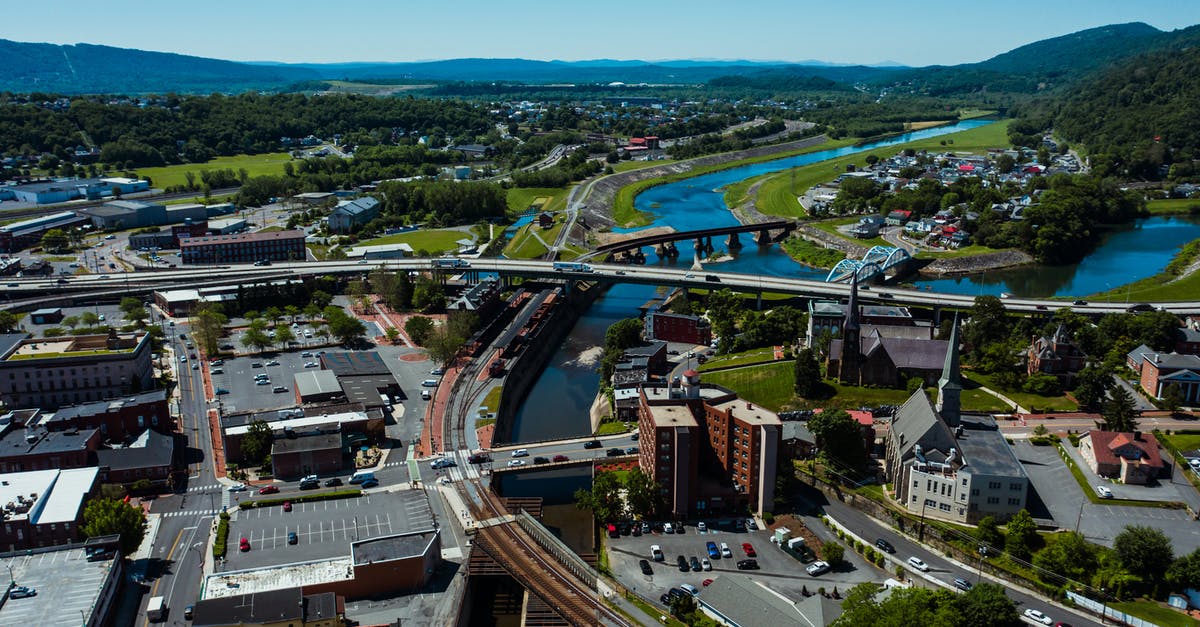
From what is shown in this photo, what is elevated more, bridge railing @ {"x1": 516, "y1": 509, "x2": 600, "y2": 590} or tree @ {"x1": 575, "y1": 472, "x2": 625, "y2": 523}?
tree @ {"x1": 575, "y1": 472, "x2": 625, "y2": 523}

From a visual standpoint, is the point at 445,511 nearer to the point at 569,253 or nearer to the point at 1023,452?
the point at 1023,452

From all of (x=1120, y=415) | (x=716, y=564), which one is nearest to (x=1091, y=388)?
(x=1120, y=415)

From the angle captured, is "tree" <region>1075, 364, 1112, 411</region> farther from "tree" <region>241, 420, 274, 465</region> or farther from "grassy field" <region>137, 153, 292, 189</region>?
"grassy field" <region>137, 153, 292, 189</region>

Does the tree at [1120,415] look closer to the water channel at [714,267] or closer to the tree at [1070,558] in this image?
the tree at [1070,558]

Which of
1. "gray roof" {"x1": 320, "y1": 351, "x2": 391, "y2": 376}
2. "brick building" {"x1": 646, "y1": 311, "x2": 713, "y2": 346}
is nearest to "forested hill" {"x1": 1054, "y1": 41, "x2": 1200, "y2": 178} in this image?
"brick building" {"x1": 646, "y1": 311, "x2": 713, "y2": 346}

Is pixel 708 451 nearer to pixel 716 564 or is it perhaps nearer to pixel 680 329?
pixel 716 564

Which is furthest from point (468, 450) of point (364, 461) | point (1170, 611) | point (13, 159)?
point (13, 159)
